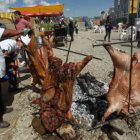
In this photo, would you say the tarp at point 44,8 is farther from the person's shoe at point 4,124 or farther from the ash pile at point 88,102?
the person's shoe at point 4,124

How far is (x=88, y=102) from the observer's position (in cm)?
349

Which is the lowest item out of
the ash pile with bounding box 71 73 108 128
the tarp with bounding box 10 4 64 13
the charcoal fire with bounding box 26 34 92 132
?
the ash pile with bounding box 71 73 108 128

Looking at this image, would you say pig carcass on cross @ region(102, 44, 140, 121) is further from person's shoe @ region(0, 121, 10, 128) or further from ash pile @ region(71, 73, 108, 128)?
person's shoe @ region(0, 121, 10, 128)

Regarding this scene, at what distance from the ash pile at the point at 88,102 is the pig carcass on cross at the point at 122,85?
2.03 feet

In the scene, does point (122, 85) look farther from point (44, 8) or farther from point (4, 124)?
point (44, 8)

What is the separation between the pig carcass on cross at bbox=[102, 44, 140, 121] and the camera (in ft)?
7.95

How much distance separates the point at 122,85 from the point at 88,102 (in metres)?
1.25

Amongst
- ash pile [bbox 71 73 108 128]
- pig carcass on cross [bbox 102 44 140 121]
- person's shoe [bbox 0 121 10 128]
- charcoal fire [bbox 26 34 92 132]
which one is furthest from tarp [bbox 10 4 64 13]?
person's shoe [bbox 0 121 10 128]

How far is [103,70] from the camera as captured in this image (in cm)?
578

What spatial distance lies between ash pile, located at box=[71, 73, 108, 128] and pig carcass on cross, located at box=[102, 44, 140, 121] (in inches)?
24.4

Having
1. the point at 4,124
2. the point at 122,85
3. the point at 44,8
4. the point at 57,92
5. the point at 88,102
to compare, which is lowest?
the point at 4,124

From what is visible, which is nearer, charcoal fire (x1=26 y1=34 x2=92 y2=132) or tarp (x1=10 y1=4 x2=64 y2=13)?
charcoal fire (x1=26 y1=34 x2=92 y2=132)

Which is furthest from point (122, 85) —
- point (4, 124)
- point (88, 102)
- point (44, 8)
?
point (44, 8)

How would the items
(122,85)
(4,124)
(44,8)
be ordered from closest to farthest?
(122,85), (4,124), (44,8)
